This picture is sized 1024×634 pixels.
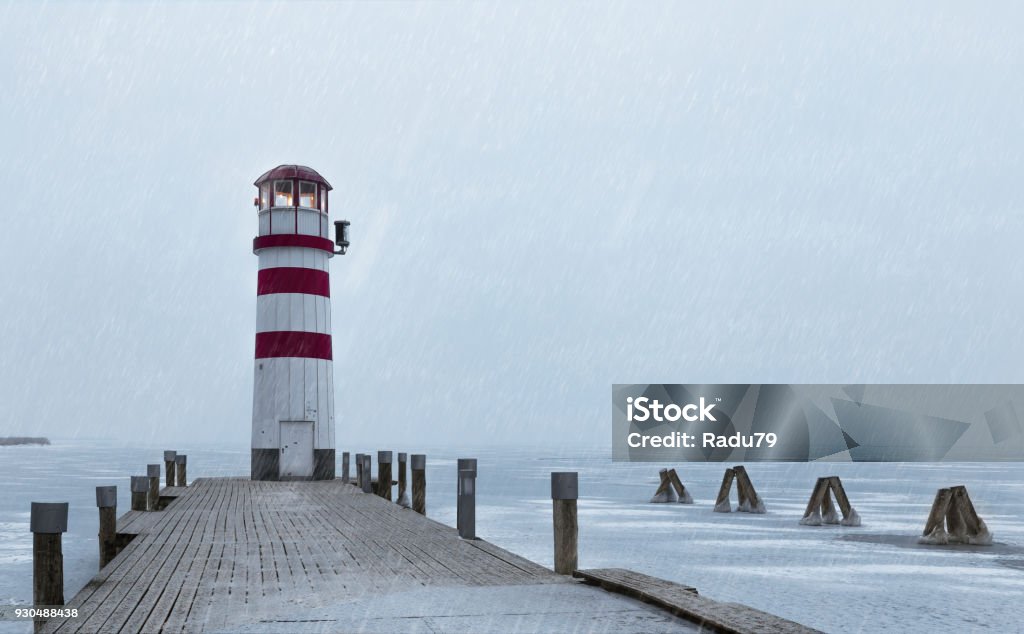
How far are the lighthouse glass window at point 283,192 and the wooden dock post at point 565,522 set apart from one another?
17.9 m

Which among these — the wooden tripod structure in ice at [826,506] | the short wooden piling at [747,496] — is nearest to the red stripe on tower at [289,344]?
the wooden tripod structure in ice at [826,506]

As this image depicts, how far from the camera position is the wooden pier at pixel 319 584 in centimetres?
604

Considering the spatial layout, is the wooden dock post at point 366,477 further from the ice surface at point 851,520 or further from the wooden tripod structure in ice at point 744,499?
the wooden tripod structure in ice at point 744,499

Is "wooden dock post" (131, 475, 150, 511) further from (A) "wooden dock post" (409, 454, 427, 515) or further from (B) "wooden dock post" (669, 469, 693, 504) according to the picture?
(B) "wooden dock post" (669, 469, 693, 504)

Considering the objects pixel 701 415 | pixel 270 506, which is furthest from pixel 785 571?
pixel 701 415

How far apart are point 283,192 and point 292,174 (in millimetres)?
563

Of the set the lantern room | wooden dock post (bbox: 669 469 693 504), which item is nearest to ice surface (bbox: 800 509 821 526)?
wooden dock post (bbox: 669 469 693 504)

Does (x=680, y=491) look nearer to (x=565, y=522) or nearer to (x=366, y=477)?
(x=366, y=477)

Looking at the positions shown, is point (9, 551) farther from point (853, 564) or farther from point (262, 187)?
point (853, 564)

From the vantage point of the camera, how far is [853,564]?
1780 cm

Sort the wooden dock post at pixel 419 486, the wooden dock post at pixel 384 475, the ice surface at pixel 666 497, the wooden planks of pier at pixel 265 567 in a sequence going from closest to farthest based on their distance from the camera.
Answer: the wooden planks of pier at pixel 265 567 < the wooden dock post at pixel 419 486 < the wooden dock post at pixel 384 475 < the ice surface at pixel 666 497

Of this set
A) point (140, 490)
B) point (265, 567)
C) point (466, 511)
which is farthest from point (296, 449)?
point (265, 567)

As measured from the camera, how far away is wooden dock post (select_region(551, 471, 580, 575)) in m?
8.03

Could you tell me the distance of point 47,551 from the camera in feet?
25.6
